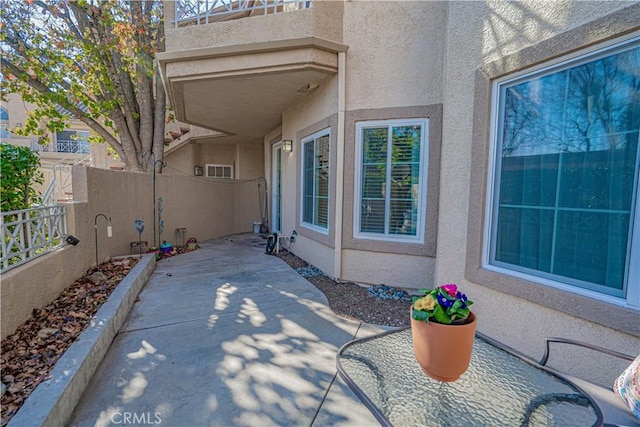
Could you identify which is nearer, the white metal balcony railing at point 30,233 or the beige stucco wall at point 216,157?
the white metal balcony railing at point 30,233

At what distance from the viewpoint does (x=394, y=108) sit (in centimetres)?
467

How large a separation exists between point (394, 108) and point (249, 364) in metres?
4.01

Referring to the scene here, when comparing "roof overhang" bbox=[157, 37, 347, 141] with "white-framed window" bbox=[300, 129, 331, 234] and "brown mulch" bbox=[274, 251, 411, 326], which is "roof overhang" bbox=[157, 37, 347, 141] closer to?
"white-framed window" bbox=[300, 129, 331, 234]

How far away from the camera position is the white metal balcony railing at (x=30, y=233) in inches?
118

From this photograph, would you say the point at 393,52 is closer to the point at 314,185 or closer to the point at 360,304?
the point at 314,185

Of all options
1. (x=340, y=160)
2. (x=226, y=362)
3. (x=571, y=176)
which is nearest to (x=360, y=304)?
(x=226, y=362)

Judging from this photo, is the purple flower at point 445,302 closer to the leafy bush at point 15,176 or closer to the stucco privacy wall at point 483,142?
the stucco privacy wall at point 483,142

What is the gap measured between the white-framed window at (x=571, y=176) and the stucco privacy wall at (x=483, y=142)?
0.24 meters

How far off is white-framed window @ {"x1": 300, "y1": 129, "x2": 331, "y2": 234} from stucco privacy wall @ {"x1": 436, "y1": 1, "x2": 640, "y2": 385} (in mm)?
2302

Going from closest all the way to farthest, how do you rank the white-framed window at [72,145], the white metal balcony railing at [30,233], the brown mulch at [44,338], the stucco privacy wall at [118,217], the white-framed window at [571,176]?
the brown mulch at [44,338], the white-framed window at [571,176], the white metal balcony railing at [30,233], the stucco privacy wall at [118,217], the white-framed window at [72,145]

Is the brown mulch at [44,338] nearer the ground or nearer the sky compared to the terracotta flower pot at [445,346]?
nearer the ground

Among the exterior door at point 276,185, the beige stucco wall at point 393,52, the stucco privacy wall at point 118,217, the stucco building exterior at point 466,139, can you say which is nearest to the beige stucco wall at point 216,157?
the stucco privacy wall at point 118,217

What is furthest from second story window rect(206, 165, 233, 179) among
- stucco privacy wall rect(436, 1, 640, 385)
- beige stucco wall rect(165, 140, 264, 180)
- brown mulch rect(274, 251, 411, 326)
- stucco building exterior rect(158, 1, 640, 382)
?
stucco privacy wall rect(436, 1, 640, 385)

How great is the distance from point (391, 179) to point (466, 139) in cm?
145
